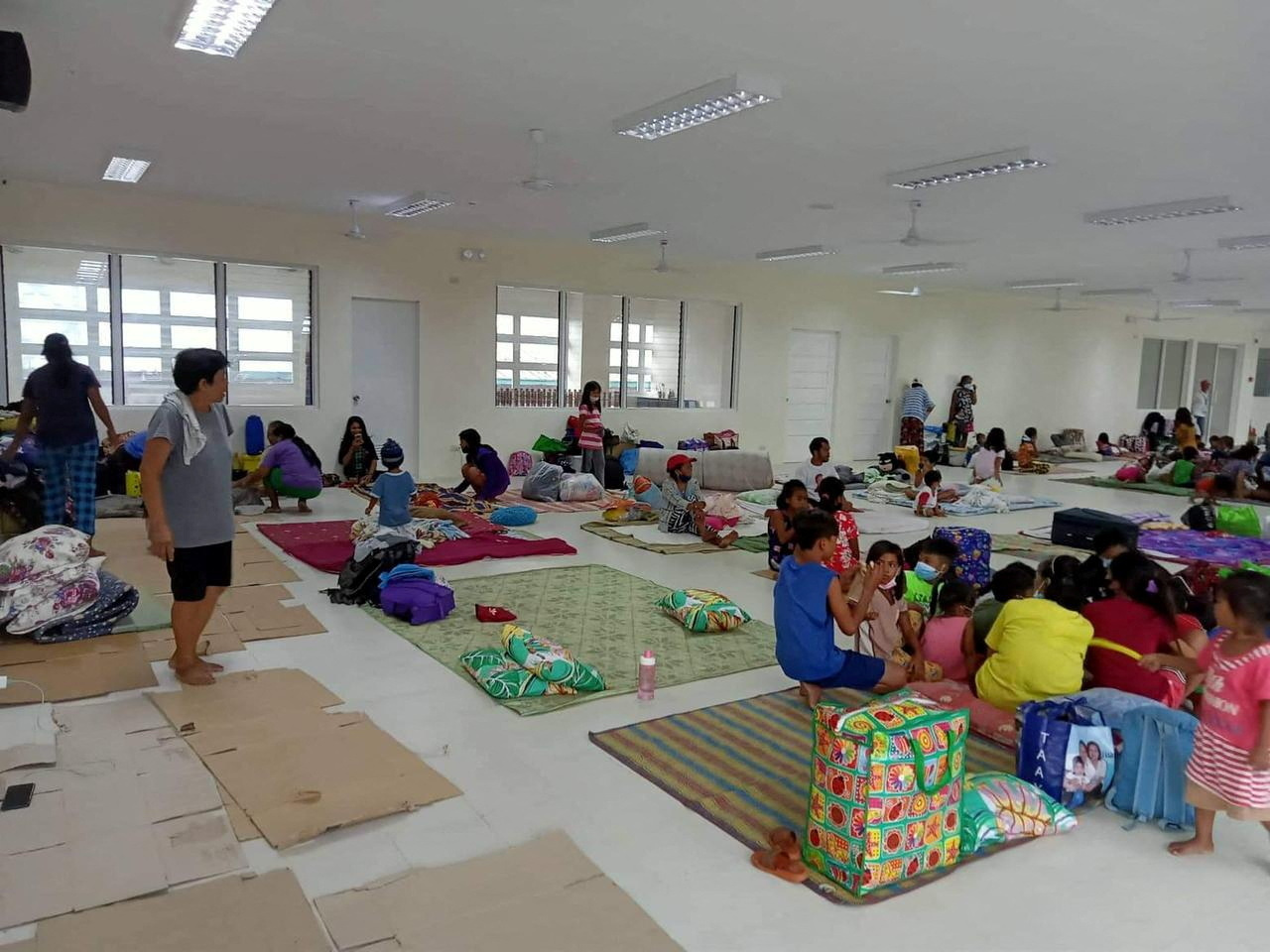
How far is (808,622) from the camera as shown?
149 inches

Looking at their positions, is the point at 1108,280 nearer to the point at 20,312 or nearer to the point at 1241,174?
the point at 1241,174

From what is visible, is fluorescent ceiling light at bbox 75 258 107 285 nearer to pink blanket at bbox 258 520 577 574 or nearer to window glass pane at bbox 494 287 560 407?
pink blanket at bbox 258 520 577 574

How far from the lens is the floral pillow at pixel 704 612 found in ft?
17.0

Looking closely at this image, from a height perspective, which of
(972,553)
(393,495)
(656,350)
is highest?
(656,350)

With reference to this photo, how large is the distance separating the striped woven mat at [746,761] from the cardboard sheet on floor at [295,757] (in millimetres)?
790

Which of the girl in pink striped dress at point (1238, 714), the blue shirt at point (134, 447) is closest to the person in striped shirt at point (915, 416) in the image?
the blue shirt at point (134, 447)

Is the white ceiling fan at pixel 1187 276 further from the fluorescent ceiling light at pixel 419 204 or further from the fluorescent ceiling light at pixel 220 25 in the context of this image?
the fluorescent ceiling light at pixel 220 25

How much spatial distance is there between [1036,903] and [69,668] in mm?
4117

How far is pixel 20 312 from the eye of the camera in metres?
9.08

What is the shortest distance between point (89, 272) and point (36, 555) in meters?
5.99

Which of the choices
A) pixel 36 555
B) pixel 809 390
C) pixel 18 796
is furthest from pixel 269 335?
pixel 809 390

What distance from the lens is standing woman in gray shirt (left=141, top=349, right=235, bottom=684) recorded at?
3.72m

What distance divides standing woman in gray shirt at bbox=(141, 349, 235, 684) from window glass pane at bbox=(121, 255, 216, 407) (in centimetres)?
663

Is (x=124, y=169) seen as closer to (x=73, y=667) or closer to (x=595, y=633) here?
(x=73, y=667)
